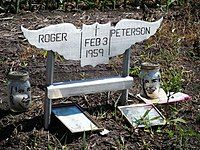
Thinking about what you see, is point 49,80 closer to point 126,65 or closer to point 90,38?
point 90,38

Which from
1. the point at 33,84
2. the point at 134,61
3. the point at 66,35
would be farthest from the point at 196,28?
the point at 66,35

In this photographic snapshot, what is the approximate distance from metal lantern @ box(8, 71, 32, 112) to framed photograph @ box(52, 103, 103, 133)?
21 cm

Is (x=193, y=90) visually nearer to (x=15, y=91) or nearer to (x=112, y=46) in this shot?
(x=112, y=46)

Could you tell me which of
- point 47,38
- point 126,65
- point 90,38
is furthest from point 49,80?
point 126,65

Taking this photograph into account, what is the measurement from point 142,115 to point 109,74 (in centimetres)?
96

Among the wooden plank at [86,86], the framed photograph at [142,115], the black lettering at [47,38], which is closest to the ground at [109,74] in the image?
the framed photograph at [142,115]

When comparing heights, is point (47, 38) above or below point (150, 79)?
above

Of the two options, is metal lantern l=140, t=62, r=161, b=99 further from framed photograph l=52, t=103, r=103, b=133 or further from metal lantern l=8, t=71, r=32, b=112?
metal lantern l=8, t=71, r=32, b=112

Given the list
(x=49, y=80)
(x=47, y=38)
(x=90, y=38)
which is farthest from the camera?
(x=90, y=38)

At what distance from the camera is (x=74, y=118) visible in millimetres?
4574

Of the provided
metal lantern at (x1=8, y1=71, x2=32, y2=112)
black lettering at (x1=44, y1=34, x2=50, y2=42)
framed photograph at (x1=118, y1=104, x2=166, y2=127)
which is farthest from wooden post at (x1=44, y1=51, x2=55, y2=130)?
framed photograph at (x1=118, y1=104, x2=166, y2=127)

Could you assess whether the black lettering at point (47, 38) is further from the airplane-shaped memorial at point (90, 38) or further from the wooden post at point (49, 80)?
the wooden post at point (49, 80)

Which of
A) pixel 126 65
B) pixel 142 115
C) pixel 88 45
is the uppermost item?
pixel 88 45

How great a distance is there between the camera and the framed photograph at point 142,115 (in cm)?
464
